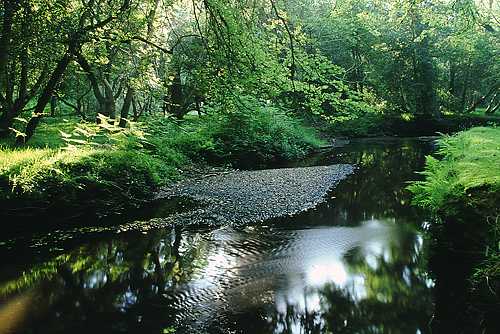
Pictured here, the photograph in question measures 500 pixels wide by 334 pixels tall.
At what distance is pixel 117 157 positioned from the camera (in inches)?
421

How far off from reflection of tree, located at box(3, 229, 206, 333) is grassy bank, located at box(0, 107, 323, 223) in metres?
1.72

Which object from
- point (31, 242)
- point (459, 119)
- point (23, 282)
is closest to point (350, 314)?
point (23, 282)

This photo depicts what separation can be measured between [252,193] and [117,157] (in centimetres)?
372

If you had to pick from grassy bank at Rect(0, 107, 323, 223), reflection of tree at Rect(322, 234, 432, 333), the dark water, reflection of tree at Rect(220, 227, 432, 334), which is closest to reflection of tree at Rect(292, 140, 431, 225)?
the dark water

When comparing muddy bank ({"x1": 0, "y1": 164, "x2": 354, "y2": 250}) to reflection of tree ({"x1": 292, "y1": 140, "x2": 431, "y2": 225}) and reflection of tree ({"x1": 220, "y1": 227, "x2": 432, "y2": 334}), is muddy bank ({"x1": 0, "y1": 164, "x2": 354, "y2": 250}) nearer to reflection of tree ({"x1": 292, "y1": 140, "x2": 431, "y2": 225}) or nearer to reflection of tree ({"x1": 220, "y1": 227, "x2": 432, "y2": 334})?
reflection of tree ({"x1": 292, "y1": 140, "x2": 431, "y2": 225})

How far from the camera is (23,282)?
19.7ft

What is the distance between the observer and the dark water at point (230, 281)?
4.88m

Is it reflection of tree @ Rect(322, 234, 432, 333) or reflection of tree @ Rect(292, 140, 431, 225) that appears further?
reflection of tree @ Rect(292, 140, 431, 225)

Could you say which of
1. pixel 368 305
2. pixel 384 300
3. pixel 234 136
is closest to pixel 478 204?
pixel 384 300

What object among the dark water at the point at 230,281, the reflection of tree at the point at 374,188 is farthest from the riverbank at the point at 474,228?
the reflection of tree at the point at 374,188

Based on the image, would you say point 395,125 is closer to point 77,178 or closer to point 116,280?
point 77,178

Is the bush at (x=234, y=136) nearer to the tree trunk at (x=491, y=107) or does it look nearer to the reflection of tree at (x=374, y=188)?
the reflection of tree at (x=374, y=188)

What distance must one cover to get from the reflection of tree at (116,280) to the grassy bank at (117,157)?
1723 millimetres

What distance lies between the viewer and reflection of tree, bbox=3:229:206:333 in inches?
196
